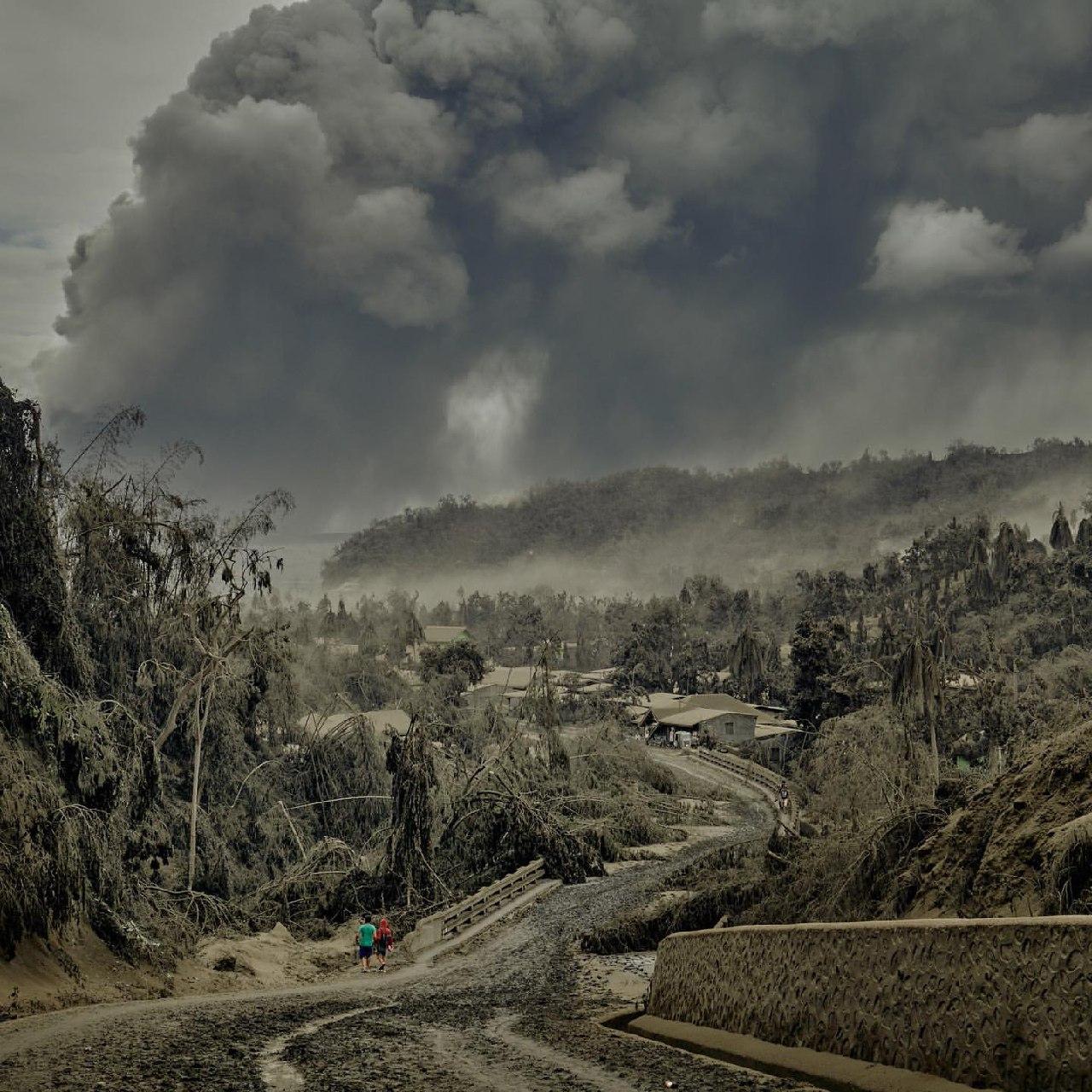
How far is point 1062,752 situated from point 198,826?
2165 centimetres

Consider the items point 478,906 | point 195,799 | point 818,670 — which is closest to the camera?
point 195,799

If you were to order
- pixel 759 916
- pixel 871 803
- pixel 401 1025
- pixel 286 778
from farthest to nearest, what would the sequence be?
pixel 286 778 → pixel 871 803 → pixel 759 916 → pixel 401 1025

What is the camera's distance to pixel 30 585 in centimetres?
1994

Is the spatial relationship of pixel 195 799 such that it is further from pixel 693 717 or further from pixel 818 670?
pixel 693 717

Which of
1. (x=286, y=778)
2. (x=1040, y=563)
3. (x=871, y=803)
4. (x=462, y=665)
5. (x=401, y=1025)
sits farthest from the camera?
(x=1040, y=563)

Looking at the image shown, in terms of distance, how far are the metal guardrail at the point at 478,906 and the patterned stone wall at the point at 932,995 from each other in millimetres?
12212

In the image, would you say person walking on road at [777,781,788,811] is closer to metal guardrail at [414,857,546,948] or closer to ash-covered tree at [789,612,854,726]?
ash-covered tree at [789,612,854,726]

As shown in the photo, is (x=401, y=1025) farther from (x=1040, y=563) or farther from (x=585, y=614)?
(x=585, y=614)

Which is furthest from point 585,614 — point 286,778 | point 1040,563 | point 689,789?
point 286,778

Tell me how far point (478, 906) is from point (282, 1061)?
14.5 metres

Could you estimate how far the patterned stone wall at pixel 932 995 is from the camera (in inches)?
322

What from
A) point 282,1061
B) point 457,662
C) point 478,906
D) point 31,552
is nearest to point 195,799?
point 478,906

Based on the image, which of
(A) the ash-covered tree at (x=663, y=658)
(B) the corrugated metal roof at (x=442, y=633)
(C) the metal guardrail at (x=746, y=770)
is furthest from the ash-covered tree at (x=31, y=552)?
(B) the corrugated metal roof at (x=442, y=633)

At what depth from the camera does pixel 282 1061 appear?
12.3 meters
